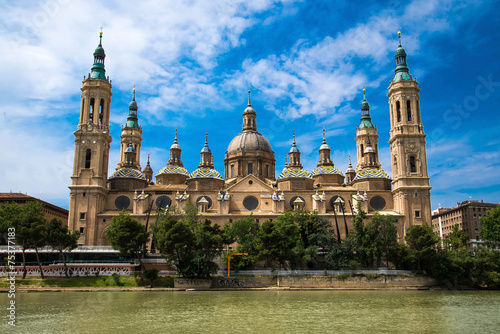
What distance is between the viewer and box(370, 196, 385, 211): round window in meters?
63.5

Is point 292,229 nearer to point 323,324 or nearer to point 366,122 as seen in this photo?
point 323,324

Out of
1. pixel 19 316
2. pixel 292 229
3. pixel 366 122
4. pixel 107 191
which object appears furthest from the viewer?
pixel 366 122

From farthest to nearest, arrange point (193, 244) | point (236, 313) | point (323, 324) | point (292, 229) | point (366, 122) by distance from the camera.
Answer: point (366, 122)
point (292, 229)
point (193, 244)
point (236, 313)
point (323, 324)

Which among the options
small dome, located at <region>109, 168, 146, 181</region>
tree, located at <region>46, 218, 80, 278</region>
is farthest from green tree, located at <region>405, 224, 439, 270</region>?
small dome, located at <region>109, 168, 146, 181</region>

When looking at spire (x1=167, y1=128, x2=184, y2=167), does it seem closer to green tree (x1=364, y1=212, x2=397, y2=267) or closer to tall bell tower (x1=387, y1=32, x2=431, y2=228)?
tall bell tower (x1=387, y1=32, x2=431, y2=228)

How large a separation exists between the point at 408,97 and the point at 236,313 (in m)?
48.6

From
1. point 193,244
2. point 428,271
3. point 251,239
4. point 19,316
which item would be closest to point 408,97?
point 428,271

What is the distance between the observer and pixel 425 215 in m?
59.5

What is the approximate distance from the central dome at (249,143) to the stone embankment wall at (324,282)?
98.5 ft

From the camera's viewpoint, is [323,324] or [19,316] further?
[19,316]

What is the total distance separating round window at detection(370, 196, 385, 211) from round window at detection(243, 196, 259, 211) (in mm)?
16228

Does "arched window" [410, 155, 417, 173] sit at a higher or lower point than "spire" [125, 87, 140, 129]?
lower

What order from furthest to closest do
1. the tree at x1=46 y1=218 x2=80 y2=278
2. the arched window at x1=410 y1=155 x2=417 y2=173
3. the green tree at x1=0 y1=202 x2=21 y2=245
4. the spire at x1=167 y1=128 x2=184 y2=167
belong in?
the spire at x1=167 y1=128 x2=184 y2=167 → the arched window at x1=410 y1=155 x2=417 y2=173 → the green tree at x1=0 y1=202 x2=21 y2=245 → the tree at x1=46 y1=218 x2=80 y2=278

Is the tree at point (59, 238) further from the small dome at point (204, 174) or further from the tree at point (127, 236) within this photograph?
the small dome at point (204, 174)
